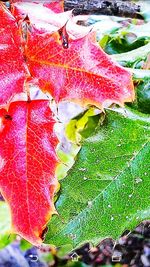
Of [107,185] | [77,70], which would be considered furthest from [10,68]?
[107,185]

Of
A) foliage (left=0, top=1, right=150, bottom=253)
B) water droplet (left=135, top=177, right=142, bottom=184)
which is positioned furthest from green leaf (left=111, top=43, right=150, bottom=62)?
water droplet (left=135, top=177, right=142, bottom=184)

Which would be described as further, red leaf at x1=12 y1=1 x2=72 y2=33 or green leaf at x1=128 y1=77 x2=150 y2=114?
green leaf at x1=128 y1=77 x2=150 y2=114

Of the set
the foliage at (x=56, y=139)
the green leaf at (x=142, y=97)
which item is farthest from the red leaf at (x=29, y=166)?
the green leaf at (x=142, y=97)

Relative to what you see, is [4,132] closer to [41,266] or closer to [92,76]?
[92,76]

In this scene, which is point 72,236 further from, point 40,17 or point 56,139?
point 40,17

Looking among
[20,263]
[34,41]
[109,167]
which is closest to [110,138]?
[109,167]

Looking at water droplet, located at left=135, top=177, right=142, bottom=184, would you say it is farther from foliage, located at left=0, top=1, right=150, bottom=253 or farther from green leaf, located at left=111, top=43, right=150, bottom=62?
green leaf, located at left=111, top=43, right=150, bottom=62
